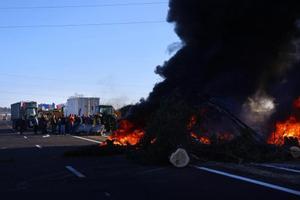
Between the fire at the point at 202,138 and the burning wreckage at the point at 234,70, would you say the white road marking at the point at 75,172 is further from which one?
the burning wreckage at the point at 234,70

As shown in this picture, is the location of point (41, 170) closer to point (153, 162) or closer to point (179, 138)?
point (153, 162)

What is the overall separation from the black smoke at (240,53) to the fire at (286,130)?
124 centimetres

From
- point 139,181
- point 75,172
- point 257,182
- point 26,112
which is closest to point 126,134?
point 75,172

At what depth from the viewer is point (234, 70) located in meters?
22.1

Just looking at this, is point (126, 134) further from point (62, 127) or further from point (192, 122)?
point (62, 127)

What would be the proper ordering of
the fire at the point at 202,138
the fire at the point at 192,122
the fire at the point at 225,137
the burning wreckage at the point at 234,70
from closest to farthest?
the fire at the point at 225,137
the fire at the point at 192,122
the fire at the point at 202,138
the burning wreckage at the point at 234,70

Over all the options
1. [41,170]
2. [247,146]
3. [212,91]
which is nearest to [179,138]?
[247,146]

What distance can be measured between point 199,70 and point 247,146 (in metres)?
6.43

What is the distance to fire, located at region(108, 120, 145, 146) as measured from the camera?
73.3 ft

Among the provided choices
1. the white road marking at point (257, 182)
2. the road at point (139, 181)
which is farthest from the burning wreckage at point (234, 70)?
the white road marking at point (257, 182)

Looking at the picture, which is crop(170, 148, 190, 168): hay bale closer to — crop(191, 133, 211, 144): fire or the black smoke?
crop(191, 133, 211, 144): fire

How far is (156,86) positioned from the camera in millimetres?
24109

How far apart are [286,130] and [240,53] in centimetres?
344

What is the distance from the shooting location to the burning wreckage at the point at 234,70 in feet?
70.0
